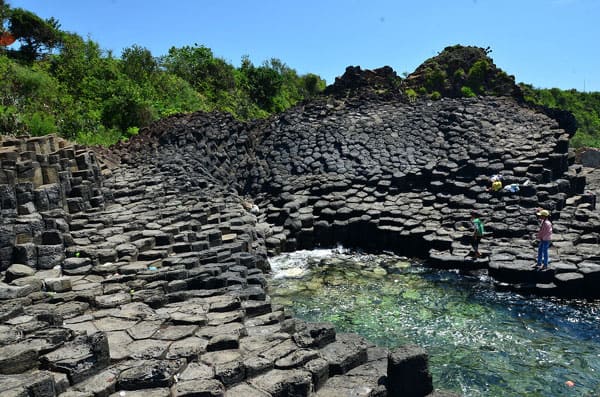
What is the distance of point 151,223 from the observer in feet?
38.9

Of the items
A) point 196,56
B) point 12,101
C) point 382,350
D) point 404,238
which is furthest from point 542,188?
point 196,56

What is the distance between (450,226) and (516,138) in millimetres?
7044

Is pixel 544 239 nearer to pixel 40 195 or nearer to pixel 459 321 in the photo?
pixel 459 321

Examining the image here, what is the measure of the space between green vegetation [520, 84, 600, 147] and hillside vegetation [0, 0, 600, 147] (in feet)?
18.3

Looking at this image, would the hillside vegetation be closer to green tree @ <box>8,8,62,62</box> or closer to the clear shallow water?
green tree @ <box>8,8,62,62</box>

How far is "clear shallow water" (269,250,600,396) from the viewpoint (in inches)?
298

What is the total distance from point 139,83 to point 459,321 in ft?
82.1

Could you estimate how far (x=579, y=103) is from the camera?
56.2 metres

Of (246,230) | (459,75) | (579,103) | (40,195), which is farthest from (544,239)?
(579,103)

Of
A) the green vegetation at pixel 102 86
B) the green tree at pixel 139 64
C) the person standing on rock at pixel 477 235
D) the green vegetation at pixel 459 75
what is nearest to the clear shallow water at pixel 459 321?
the person standing on rock at pixel 477 235

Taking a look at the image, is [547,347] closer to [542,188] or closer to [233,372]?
[233,372]

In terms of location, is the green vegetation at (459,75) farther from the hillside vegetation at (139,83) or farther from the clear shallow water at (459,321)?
the clear shallow water at (459,321)

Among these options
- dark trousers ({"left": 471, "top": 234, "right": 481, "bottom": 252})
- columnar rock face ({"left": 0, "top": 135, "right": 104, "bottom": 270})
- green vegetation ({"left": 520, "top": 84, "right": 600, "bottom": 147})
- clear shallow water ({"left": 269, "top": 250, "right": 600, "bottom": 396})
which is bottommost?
clear shallow water ({"left": 269, "top": 250, "right": 600, "bottom": 396})

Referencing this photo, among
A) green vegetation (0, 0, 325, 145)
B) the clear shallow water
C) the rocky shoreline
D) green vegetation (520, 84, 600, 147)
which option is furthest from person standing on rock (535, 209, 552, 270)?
green vegetation (520, 84, 600, 147)
